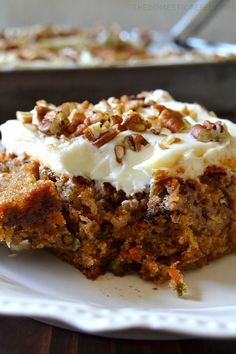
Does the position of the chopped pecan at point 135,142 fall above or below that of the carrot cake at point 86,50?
above

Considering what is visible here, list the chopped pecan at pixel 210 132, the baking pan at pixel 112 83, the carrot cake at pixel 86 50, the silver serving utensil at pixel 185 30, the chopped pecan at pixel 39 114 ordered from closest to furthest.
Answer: the chopped pecan at pixel 210 132 → the chopped pecan at pixel 39 114 → the baking pan at pixel 112 83 → the carrot cake at pixel 86 50 → the silver serving utensil at pixel 185 30

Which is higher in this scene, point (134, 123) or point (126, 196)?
point (134, 123)

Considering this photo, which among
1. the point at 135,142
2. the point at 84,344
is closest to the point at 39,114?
the point at 135,142

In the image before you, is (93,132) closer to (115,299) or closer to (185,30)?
(115,299)

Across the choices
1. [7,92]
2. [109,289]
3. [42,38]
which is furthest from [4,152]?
[42,38]

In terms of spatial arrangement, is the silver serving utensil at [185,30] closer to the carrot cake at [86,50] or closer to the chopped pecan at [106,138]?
the carrot cake at [86,50]

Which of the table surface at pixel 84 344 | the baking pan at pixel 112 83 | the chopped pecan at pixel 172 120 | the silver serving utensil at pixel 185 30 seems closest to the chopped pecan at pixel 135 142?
the chopped pecan at pixel 172 120

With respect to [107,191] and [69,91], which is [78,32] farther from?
[107,191]
